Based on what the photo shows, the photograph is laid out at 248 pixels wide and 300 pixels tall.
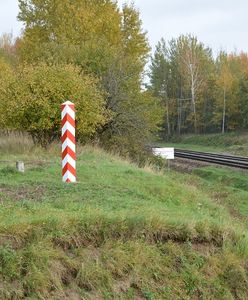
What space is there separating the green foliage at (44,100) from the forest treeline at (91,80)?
0.04 m

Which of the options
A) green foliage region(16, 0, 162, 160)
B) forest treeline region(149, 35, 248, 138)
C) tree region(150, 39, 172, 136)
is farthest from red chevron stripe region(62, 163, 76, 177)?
tree region(150, 39, 172, 136)

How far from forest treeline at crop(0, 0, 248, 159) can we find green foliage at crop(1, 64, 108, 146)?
0.04 m

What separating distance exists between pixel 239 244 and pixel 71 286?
261 centimetres

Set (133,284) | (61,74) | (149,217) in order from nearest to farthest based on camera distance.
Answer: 1. (133,284)
2. (149,217)
3. (61,74)

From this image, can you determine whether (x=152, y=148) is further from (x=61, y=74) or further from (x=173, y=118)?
(x=173, y=118)

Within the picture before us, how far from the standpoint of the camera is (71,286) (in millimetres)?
5203

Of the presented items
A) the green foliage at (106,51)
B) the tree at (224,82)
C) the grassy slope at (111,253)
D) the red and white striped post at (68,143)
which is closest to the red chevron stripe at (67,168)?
the red and white striped post at (68,143)

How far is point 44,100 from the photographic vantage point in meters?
16.9

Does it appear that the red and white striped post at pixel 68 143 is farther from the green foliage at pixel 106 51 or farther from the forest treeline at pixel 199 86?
the forest treeline at pixel 199 86

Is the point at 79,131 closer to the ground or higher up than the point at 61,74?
closer to the ground

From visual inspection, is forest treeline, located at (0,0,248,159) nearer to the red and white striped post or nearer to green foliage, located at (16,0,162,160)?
green foliage, located at (16,0,162,160)

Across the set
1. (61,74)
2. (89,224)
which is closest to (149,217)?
(89,224)

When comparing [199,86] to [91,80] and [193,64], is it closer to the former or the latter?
[193,64]

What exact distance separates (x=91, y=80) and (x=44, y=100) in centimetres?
463
